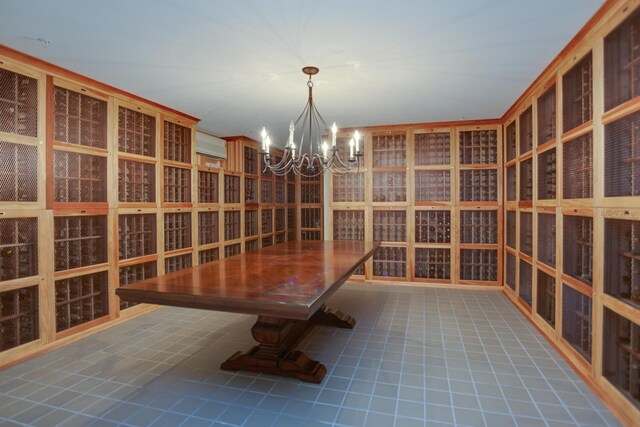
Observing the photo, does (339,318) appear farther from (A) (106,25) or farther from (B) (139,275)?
(A) (106,25)

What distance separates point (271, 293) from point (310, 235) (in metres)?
5.45

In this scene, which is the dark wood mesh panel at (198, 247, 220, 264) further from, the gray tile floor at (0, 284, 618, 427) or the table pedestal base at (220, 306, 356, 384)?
the table pedestal base at (220, 306, 356, 384)

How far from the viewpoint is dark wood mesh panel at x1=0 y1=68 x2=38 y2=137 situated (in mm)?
2719

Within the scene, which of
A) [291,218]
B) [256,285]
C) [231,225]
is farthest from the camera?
[291,218]

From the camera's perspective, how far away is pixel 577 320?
271cm

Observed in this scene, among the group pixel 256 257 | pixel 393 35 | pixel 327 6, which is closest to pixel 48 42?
pixel 327 6

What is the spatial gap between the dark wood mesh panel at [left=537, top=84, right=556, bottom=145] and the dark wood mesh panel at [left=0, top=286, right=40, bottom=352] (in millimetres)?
4906

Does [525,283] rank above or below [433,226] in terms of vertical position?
below

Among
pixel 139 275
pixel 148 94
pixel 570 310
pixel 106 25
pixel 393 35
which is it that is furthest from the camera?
pixel 139 275

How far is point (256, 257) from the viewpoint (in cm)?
337

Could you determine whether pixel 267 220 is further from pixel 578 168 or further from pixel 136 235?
pixel 578 168

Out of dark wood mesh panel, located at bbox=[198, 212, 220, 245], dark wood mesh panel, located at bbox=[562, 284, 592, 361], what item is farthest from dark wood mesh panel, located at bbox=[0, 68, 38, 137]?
dark wood mesh panel, located at bbox=[562, 284, 592, 361]

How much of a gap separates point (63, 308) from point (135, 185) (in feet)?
4.91

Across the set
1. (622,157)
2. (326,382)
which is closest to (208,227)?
(326,382)
